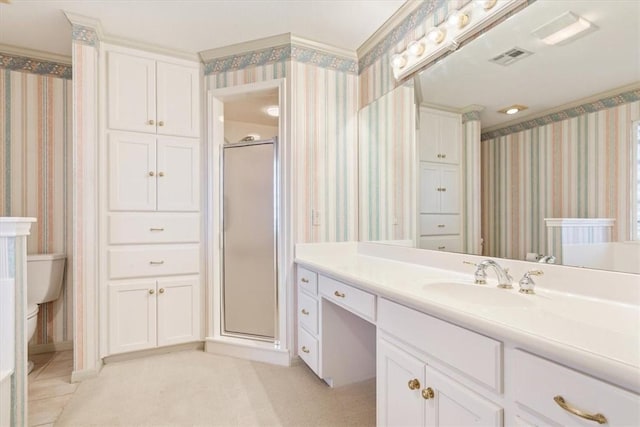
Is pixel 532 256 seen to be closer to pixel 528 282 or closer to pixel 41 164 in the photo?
pixel 528 282

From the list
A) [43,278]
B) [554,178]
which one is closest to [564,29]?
[554,178]

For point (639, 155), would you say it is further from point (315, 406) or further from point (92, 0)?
point (92, 0)

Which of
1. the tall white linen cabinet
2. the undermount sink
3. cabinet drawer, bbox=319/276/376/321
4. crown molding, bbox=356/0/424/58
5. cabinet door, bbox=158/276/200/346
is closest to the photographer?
the undermount sink

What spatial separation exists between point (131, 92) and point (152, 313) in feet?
5.34

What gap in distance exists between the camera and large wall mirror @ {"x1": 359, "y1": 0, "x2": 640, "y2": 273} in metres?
1.07

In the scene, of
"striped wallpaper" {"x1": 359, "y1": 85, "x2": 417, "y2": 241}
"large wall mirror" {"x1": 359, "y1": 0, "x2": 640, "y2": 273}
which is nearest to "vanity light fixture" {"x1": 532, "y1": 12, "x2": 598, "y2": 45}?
"large wall mirror" {"x1": 359, "y1": 0, "x2": 640, "y2": 273}

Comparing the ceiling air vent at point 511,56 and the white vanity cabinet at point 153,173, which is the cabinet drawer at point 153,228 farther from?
the ceiling air vent at point 511,56

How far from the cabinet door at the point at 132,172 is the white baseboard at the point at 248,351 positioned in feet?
3.73

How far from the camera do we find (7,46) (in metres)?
2.46

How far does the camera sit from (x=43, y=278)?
2.40m

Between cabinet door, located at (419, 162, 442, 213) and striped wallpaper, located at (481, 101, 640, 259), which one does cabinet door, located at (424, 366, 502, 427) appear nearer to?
striped wallpaper, located at (481, 101, 640, 259)

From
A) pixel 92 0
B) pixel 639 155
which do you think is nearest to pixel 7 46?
pixel 92 0

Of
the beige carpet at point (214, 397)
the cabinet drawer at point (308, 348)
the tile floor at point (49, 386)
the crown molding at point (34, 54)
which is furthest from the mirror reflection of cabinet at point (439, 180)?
the crown molding at point (34, 54)

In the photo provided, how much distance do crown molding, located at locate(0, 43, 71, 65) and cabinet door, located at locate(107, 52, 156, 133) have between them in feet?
2.10
